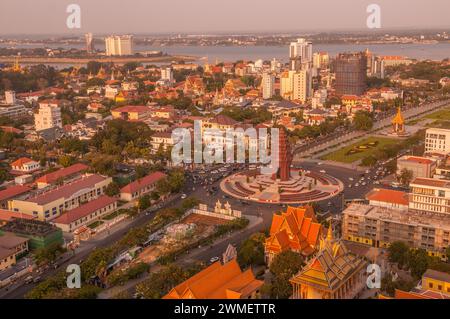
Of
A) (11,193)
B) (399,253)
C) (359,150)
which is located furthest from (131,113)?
(399,253)

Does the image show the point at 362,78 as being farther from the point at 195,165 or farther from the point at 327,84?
the point at 195,165

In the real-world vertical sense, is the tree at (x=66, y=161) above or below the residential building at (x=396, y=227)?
above

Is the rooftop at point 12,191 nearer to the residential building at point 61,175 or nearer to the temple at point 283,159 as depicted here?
the residential building at point 61,175

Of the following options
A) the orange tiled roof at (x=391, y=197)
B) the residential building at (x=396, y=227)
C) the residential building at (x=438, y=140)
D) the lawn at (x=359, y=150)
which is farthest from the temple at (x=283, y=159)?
the residential building at (x=438, y=140)

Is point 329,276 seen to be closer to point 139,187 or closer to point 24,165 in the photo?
point 139,187

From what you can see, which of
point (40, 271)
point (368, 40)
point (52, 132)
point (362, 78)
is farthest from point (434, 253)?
point (368, 40)

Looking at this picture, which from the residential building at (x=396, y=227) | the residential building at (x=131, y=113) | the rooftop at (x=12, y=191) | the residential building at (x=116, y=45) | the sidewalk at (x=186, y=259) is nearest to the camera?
the sidewalk at (x=186, y=259)
